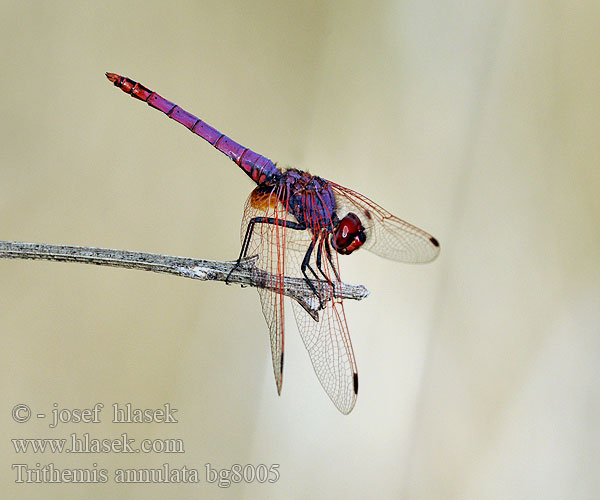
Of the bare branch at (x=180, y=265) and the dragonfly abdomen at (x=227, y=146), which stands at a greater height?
the dragonfly abdomen at (x=227, y=146)

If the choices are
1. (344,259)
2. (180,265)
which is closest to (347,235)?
(180,265)

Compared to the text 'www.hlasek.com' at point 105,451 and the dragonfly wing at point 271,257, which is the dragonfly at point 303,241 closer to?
the dragonfly wing at point 271,257

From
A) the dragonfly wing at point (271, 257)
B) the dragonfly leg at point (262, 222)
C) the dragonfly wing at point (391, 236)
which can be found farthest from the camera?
the dragonfly wing at point (391, 236)

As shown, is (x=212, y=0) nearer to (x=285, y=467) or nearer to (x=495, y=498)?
(x=285, y=467)

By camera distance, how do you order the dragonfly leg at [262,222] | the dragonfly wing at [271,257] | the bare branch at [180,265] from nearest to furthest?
the bare branch at [180,265], the dragonfly wing at [271,257], the dragonfly leg at [262,222]

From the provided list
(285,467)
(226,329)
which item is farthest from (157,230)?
(285,467)

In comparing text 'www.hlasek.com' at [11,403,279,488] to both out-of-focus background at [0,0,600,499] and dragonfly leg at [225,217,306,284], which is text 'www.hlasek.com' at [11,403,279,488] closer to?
out-of-focus background at [0,0,600,499]

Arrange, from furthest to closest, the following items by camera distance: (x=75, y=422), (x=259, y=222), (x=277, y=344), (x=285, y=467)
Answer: (x=285, y=467) < (x=75, y=422) < (x=259, y=222) < (x=277, y=344)

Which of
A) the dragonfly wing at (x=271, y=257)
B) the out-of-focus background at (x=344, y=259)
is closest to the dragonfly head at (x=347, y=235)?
the dragonfly wing at (x=271, y=257)
